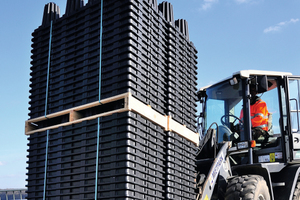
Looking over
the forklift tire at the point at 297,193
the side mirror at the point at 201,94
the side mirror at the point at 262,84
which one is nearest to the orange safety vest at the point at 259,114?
the side mirror at the point at 262,84

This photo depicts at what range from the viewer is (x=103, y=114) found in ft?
13.7

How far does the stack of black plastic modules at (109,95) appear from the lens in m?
4.05

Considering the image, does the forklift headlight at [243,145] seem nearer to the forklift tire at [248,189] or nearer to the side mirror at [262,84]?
the forklift tire at [248,189]

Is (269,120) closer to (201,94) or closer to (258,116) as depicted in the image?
(258,116)

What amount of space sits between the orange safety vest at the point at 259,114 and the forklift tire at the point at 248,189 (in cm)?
103

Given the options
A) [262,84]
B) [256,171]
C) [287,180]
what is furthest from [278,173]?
[262,84]

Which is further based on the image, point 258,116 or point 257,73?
point 257,73

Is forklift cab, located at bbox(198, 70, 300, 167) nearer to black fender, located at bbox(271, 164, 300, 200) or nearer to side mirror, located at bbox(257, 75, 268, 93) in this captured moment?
side mirror, located at bbox(257, 75, 268, 93)

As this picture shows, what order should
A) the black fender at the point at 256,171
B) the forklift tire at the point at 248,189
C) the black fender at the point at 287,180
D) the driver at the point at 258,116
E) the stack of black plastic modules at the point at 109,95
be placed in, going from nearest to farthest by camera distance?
the stack of black plastic modules at the point at 109,95 < the forklift tire at the point at 248,189 < the black fender at the point at 256,171 < the black fender at the point at 287,180 < the driver at the point at 258,116

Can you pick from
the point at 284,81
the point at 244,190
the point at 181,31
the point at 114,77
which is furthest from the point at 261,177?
the point at 114,77

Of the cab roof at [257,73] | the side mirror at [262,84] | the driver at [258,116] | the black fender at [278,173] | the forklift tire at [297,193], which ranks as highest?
the cab roof at [257,73]

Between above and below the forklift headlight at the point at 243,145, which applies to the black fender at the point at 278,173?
below

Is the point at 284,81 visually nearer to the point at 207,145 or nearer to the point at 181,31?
the point at 207,145

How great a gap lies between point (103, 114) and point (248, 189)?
2323mm
